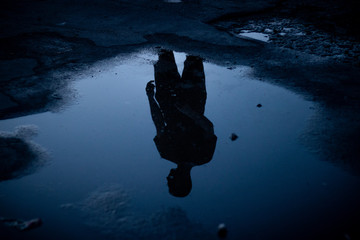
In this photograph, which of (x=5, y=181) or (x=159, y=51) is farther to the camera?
(x=159, y=51)

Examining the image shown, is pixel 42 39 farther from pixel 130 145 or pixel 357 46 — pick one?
pixel 357 46

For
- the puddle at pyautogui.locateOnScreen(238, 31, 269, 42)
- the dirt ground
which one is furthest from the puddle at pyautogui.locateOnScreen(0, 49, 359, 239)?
the puddle at pyautogui.locateOnScreen(238, 31, 269, 42)

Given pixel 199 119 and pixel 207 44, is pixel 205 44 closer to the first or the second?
pixel 207 44

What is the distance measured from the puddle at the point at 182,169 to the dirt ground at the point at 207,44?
0.98 feet

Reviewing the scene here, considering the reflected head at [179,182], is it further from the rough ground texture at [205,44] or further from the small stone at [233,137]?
the rough ground texture at [205,44]

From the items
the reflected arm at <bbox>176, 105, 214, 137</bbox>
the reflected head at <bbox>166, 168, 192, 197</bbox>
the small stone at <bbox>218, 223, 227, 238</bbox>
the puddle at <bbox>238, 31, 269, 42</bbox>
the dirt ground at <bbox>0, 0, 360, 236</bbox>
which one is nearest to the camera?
the small stone at <bbox>218, 223, 227, 238</bbox>

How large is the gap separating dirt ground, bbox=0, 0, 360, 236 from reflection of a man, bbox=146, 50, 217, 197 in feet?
2.81

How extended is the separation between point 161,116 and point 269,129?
47.5 inches

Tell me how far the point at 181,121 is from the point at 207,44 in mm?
Answer: 2267

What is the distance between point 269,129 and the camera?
104 inches

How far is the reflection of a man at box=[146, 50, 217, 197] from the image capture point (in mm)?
2275

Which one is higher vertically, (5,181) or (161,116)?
(161,116)

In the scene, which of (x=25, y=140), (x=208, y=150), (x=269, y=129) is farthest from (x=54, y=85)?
(x=269, y=129)

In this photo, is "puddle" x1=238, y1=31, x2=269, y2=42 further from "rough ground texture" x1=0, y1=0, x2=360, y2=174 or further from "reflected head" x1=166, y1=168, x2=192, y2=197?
"reflected head" x1=166, y1=168, x2=192, y2=197
